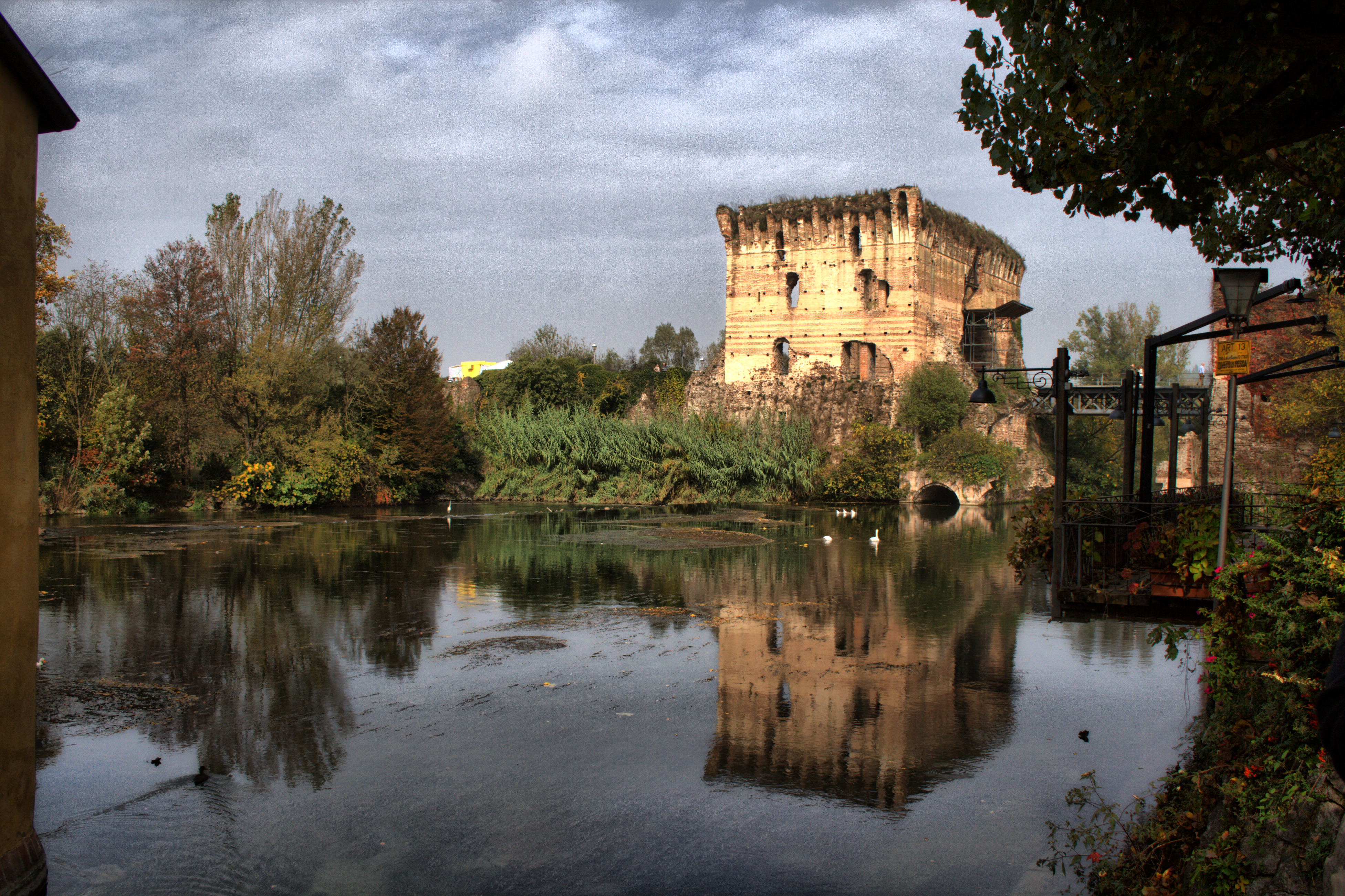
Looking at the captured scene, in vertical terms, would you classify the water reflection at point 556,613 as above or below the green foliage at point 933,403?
below

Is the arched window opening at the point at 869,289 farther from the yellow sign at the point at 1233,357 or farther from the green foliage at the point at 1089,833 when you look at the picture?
the green foliage at the point at 1089,833

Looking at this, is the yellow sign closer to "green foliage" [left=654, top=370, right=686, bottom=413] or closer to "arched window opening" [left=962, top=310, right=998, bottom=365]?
"green foliage" [left=654, top=370, right=686, bottom=413]

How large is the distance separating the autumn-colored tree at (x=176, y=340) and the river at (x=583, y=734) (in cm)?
1933

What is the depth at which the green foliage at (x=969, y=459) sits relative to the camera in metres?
36.3

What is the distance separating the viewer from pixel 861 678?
9125 millimetres

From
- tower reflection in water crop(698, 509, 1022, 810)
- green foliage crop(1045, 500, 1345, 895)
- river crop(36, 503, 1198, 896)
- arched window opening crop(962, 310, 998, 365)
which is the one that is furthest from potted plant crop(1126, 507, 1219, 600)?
arched window opening crop(962, 310, 998, 365)

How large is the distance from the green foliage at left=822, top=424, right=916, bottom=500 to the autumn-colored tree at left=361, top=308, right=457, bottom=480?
15.8 m

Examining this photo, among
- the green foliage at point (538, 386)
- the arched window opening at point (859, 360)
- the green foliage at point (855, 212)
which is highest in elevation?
the green foliage at point (855, 212)

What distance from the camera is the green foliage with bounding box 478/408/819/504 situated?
3666cm

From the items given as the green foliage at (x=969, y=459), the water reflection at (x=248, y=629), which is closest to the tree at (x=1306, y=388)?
the green foliage at (x=969, y=459)

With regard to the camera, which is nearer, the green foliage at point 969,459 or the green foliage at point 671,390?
the green foliage at point 969,459

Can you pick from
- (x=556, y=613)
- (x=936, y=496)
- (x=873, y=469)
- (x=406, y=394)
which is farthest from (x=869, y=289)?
(x=556, y=613)

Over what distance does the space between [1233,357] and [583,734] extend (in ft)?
18.0

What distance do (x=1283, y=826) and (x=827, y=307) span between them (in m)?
39.2
